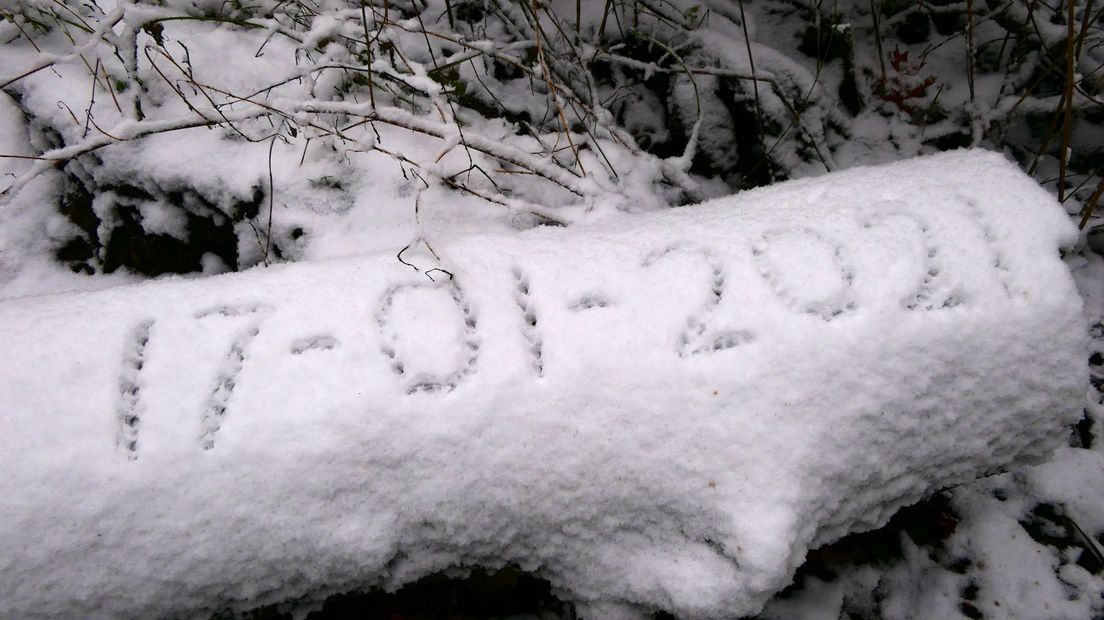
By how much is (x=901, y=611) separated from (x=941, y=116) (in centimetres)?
167

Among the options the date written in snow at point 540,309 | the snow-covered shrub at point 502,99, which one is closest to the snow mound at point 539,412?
the date written in snow at point 540,309

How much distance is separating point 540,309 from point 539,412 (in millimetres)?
192

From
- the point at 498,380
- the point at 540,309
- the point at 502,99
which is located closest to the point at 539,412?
the point at 498,380

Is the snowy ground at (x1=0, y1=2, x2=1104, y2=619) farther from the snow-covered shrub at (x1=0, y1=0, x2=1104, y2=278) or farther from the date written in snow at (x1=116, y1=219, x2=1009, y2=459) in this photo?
the snow-covered shrub at (x1=0, y1=0, x2=1104, y2=278)

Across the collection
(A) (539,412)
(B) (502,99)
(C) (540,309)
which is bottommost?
(A) (539,412)

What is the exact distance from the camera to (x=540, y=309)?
1.08 metres

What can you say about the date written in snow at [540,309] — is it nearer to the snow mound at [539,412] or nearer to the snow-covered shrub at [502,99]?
the snow mound at [539,412]

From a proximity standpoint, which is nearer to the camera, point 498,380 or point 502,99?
point 498,380

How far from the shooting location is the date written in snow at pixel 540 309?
102 centimetres

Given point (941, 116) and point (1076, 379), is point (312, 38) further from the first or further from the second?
point (941, 116)

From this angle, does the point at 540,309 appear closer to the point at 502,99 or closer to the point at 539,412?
the point at 539,412

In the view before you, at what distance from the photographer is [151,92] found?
5.81ft

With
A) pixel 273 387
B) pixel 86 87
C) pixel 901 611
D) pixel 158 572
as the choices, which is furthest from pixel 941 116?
pixel 86 87

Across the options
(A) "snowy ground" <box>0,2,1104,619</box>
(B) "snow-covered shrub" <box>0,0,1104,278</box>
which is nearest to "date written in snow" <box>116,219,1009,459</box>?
(A) "snowy ground" <box>0,2,1104,619</box>
